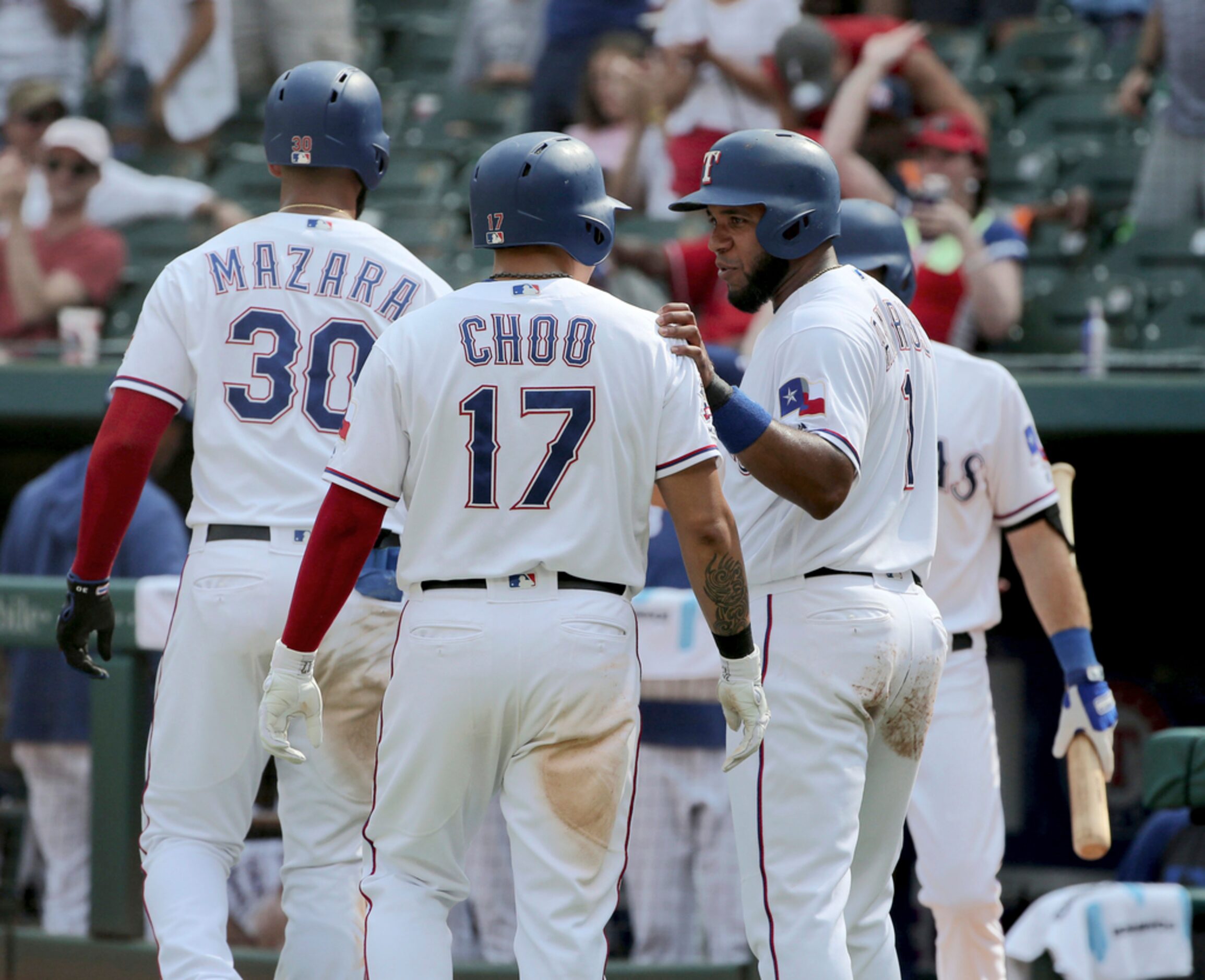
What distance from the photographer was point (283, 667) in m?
3.08

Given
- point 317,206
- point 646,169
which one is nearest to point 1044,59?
point 646,169

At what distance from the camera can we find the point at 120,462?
3.35 meters

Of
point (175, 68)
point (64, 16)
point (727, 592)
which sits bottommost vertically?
point (727, 592)

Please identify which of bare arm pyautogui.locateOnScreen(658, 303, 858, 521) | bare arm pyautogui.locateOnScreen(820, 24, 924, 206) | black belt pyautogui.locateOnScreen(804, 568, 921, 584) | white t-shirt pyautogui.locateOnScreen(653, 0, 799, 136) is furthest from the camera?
white t-shirt pyautogui.locateOnScreen(653, 0, 799, 136)

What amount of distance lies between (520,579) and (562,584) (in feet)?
0.26

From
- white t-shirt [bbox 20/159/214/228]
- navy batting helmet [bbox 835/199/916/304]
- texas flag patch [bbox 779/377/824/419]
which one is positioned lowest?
texas flag patch [bbox 779/377/824/419]

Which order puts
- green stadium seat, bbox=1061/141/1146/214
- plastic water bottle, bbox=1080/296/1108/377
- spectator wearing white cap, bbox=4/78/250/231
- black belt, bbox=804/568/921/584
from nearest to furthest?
black belt, bbox=804/568/921/584, plastic water bottle, bbox=1080/296/1108/377, spectator wearing white cap, bbox=4/78/250/231, green stadium seat, bbox=1061/141/1146/214

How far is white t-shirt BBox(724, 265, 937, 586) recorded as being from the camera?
312 centimetres

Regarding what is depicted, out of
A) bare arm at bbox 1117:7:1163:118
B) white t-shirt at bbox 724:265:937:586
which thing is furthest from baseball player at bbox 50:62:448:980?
bare arm at bbox 1117:7:1163:118

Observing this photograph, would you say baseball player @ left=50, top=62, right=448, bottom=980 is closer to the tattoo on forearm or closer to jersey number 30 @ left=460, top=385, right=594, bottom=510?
jersey number 30 @ left=460, top=385, right=594, bottom=510

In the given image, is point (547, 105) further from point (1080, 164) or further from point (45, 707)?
point (45, 707)

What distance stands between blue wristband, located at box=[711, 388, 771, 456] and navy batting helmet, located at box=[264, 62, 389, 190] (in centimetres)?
107

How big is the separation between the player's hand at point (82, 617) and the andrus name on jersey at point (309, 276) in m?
0.69

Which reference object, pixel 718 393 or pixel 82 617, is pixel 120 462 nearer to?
pixel 82 617
